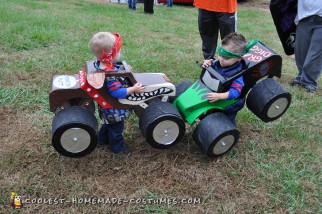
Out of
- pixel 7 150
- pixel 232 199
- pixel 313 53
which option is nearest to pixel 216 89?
pixel 232 199

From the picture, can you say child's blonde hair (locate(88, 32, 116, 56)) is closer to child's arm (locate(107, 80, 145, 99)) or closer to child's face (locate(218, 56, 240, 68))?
child's arm (locate(107, 80, 145, 99))

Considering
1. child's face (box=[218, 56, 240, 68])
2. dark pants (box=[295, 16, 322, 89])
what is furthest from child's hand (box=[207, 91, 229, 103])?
dark pants (box=[295, 16, 322, 89])

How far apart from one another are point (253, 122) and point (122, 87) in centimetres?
161

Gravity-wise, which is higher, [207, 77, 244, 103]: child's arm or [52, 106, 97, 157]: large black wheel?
[207, 77, 244, 103]: child's arm

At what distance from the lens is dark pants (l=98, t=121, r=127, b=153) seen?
110 inches

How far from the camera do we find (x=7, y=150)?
282cm

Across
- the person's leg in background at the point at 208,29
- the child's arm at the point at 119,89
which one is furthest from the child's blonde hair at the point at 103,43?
the person's leg in background at the point at 208,29

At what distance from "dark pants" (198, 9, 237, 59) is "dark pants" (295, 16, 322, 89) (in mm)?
907

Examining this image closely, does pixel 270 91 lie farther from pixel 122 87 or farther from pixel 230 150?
pixel 122 87

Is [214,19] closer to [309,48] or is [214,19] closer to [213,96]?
[309,48]

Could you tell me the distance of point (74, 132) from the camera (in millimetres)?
2426

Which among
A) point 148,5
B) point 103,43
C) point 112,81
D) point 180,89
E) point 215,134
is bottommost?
point 148,5

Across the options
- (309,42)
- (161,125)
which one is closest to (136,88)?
(161,125)

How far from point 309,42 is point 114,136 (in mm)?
3221
